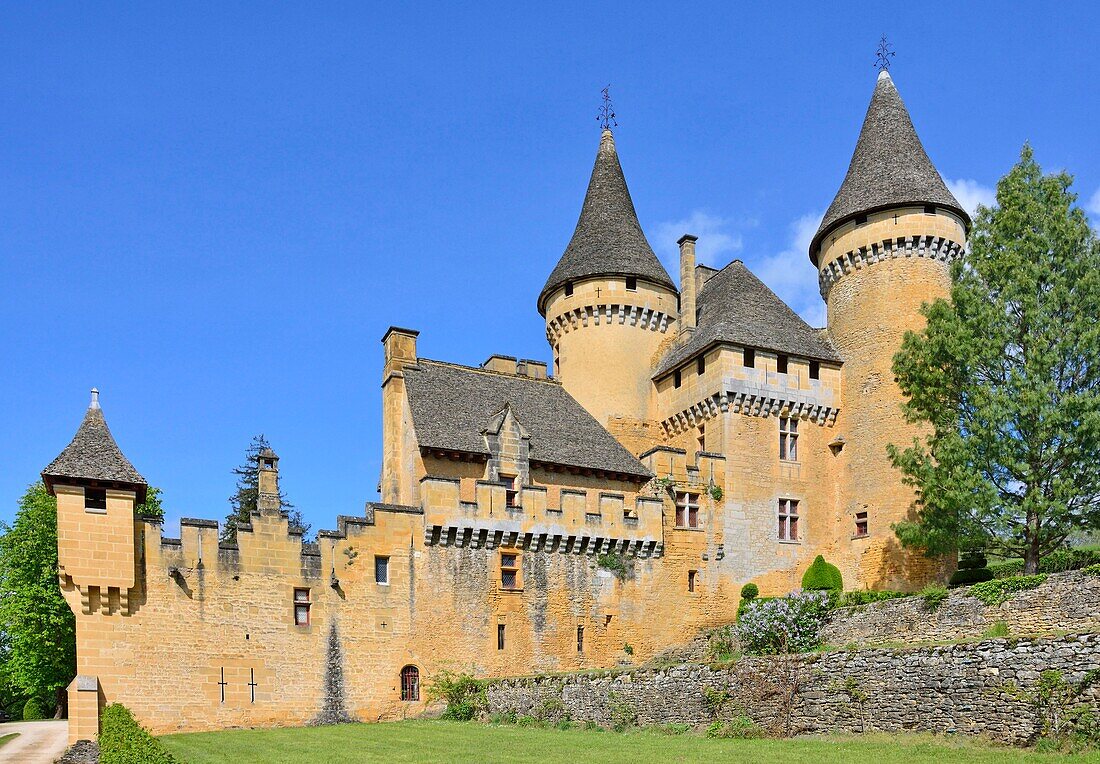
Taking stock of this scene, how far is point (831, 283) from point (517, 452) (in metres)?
14.8

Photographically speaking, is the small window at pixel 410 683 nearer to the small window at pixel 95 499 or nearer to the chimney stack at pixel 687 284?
the small window at pixel 95 499

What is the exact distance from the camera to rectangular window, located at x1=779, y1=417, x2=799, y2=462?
130 ft

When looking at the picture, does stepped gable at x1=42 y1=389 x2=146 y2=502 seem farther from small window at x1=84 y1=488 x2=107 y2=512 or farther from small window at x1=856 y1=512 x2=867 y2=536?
small window at x1=856 y1=512 x2=867 y2=536

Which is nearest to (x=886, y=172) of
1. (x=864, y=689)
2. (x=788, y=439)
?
(x=788, y=439)

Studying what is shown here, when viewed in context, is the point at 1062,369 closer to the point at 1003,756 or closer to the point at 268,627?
the point at 1003,756

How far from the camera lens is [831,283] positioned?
134 feet

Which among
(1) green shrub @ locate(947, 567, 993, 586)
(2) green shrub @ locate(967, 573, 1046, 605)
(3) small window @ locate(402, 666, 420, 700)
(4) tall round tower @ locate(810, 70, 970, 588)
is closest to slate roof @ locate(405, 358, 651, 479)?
(3) small window @ locate(402, 666, 420, 700)

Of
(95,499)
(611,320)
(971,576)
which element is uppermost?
(611,320)

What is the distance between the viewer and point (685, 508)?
38000 mm

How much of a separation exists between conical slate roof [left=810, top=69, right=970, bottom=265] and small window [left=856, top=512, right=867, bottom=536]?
36.7 ft

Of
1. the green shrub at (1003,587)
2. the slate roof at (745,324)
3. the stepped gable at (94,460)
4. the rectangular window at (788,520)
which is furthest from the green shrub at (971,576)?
the stepped gable at (94,460)

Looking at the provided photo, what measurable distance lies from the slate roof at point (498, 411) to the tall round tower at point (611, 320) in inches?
61.8

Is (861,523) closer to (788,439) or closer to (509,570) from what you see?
(788,439)

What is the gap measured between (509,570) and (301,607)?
720cm
